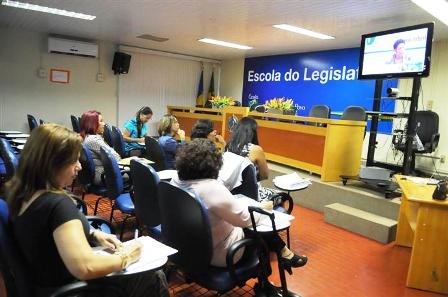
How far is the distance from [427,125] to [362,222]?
2774 millimetres

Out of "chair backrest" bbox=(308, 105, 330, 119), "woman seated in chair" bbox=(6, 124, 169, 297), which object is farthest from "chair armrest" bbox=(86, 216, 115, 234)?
"chair backrest" bbox=(308, 105, 330, 119)

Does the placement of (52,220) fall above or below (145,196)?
→ above

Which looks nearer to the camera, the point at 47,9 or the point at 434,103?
the point at 47,9

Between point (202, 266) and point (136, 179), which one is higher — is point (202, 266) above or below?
below

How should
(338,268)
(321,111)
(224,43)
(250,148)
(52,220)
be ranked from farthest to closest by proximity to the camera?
(224,43) → (321,111) → (250,148) → (338,268) → (52,220)

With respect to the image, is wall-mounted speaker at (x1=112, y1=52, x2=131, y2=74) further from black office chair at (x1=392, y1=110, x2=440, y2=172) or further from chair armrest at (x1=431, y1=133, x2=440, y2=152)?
chair armrest at (x1=431, y1=133, x2=440, y2=152)

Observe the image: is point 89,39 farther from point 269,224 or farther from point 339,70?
point 269,224

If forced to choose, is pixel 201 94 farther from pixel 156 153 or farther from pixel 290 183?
pixel 290 183

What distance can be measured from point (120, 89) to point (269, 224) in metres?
7.11

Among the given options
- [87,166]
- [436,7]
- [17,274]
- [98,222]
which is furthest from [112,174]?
[436,7]

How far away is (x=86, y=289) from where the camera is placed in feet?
4.00

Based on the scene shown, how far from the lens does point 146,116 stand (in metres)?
5.45

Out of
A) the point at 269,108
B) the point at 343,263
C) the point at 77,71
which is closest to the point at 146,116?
the point at 269,108

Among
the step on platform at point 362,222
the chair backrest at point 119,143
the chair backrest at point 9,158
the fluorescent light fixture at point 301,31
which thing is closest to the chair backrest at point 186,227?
the chair backrest at point 9,158
